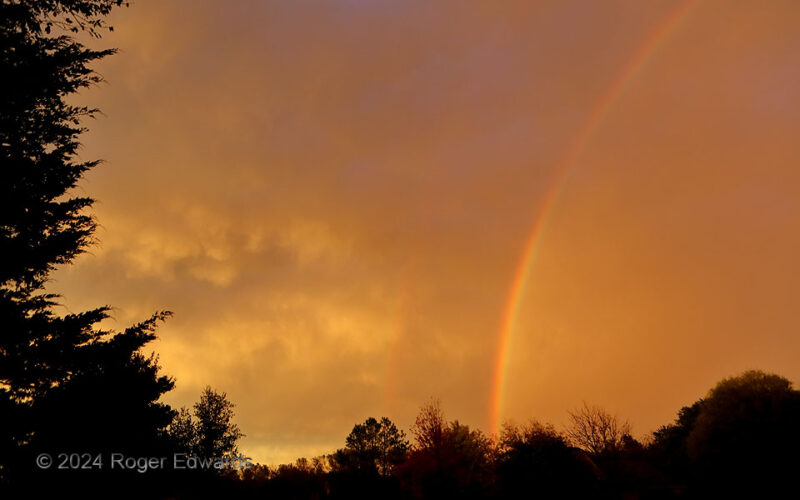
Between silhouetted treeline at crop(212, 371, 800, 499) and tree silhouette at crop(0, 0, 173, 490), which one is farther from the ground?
tree silhouette at crop(0, 0, 173, 490)

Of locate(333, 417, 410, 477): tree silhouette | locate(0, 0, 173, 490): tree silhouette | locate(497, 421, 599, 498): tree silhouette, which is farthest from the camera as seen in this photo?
locate(333, 417, 410, 477): tree silhouette

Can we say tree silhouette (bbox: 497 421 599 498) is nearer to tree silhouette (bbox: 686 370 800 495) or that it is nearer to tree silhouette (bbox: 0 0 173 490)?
tree silhouette (bbox: 686 370 800 495)

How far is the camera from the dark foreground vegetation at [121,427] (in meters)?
15.7

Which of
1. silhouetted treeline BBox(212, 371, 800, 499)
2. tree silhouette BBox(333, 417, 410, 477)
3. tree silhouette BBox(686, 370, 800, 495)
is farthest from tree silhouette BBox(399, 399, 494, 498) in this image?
tree silhouette BBox(333, 417, 410, 477)

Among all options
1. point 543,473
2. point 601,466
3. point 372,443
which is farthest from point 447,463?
point 372,443

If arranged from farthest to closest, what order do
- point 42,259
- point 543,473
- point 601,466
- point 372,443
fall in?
point 372,443, point 601,466, point 543,473, point 42,259

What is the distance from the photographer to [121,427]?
22.7 m

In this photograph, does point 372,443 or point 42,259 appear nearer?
point 42,259

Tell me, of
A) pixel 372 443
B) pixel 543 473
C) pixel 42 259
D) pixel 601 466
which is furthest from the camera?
pixel 372 443

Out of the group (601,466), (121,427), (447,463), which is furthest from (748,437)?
(121,427)

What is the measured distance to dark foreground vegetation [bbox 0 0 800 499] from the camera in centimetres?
1572

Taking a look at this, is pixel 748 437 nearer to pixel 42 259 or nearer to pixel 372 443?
pixel 42 259

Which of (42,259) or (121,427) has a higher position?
(42,259)

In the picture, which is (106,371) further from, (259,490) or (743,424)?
(743,424)
